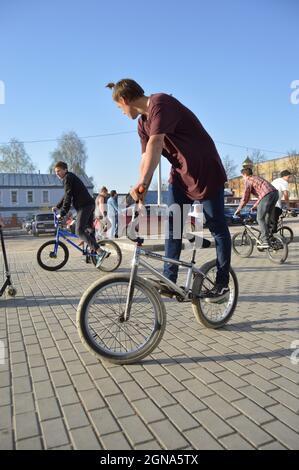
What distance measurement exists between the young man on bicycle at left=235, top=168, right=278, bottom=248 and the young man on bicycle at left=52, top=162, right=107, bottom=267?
10.8 ft

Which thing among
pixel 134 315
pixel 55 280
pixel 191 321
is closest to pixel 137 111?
pixel 134 315

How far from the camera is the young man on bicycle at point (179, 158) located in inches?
107

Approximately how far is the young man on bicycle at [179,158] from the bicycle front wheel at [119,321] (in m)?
0.51

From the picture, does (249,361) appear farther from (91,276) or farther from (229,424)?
(91,276)

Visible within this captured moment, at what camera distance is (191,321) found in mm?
3816

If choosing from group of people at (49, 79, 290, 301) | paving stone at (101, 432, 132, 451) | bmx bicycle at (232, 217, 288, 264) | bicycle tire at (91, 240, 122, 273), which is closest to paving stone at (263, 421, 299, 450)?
paving stone at (101, 432, 132, 451)

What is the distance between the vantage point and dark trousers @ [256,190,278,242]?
740 cm

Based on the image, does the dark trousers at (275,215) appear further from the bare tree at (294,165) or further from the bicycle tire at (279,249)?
the bare tree at (294,165)

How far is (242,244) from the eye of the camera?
880cm

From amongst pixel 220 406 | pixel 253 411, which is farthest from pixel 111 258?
pixel 253 411

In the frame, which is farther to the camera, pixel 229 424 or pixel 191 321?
pixel 191 321

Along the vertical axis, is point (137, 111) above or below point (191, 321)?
above

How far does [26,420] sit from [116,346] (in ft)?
3.26

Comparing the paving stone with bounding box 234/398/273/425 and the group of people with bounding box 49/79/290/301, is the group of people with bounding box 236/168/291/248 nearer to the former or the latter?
the group of people with bounding box 49/79/290/301
